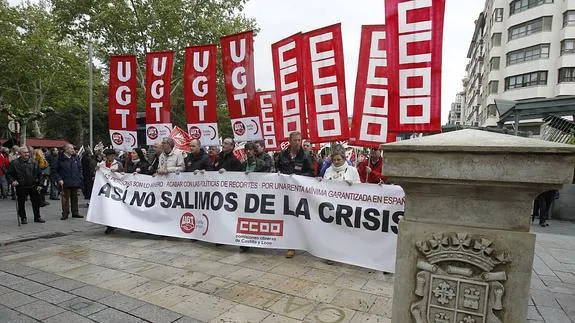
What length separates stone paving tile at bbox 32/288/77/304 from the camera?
12.5ft

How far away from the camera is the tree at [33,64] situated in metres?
23.3

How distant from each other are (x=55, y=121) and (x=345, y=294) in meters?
46.0

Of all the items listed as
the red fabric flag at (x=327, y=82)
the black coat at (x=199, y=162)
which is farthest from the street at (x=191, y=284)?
the red fabric flag at (x=327, y=82)

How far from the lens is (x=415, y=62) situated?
4969mm

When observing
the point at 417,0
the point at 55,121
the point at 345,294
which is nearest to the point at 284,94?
the point at 417,0

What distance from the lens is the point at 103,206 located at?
280 inches

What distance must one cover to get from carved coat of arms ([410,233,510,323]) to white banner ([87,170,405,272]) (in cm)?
299

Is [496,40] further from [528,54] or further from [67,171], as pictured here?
[67,171]

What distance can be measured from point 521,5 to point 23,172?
45732 mm

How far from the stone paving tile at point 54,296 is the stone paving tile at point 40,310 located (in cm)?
8

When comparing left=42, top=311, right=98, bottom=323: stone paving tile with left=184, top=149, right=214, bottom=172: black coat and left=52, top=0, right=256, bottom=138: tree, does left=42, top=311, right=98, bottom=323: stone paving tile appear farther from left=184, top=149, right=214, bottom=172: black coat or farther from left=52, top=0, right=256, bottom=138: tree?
left=52, top=0, right=256, bottom=138: tree

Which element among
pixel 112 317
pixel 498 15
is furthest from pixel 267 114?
pixel 498 15

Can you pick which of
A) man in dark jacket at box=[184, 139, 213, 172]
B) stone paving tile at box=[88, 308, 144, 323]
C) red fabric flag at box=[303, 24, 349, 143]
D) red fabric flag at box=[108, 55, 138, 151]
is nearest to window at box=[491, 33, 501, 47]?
red fabric flag at box=[303, 24, 349, 143]

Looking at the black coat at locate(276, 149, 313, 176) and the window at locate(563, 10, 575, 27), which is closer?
the black coat at locate(276, 149, 313, 176)
